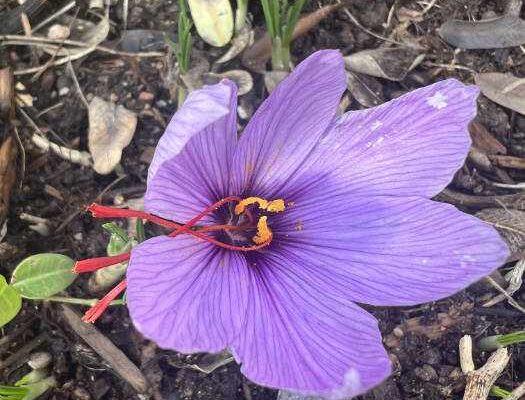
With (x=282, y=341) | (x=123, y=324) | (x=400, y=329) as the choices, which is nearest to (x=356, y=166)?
(x=282, y=341)

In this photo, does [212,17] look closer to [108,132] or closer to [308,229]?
[108,132]

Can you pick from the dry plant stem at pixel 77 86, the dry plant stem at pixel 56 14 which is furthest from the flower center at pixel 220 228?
the dry plant stem at pixel 56 14

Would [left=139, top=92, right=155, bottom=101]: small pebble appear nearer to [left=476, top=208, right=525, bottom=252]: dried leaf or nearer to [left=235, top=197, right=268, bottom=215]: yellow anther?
[left=235, top=197, right=268, bottom=215]: yellow anther

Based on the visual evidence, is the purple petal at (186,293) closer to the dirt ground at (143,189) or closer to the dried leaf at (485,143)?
the dirt ground at (143,189)

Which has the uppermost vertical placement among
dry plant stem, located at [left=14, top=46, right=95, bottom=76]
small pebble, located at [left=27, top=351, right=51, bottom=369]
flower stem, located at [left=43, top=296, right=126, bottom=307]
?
dry plant stem, located at [left=14, top=46, right=95, bottom=76]

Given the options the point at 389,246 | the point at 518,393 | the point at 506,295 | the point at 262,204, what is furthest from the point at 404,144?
the point at 518,393

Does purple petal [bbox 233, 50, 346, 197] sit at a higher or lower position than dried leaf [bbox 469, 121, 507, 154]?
higher

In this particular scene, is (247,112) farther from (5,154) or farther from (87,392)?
(87,392)

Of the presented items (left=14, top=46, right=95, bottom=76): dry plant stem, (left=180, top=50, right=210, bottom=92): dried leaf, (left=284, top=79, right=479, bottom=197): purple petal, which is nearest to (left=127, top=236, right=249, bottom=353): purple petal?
(left=284, top=79, right=479, bottom=197): purple petal
